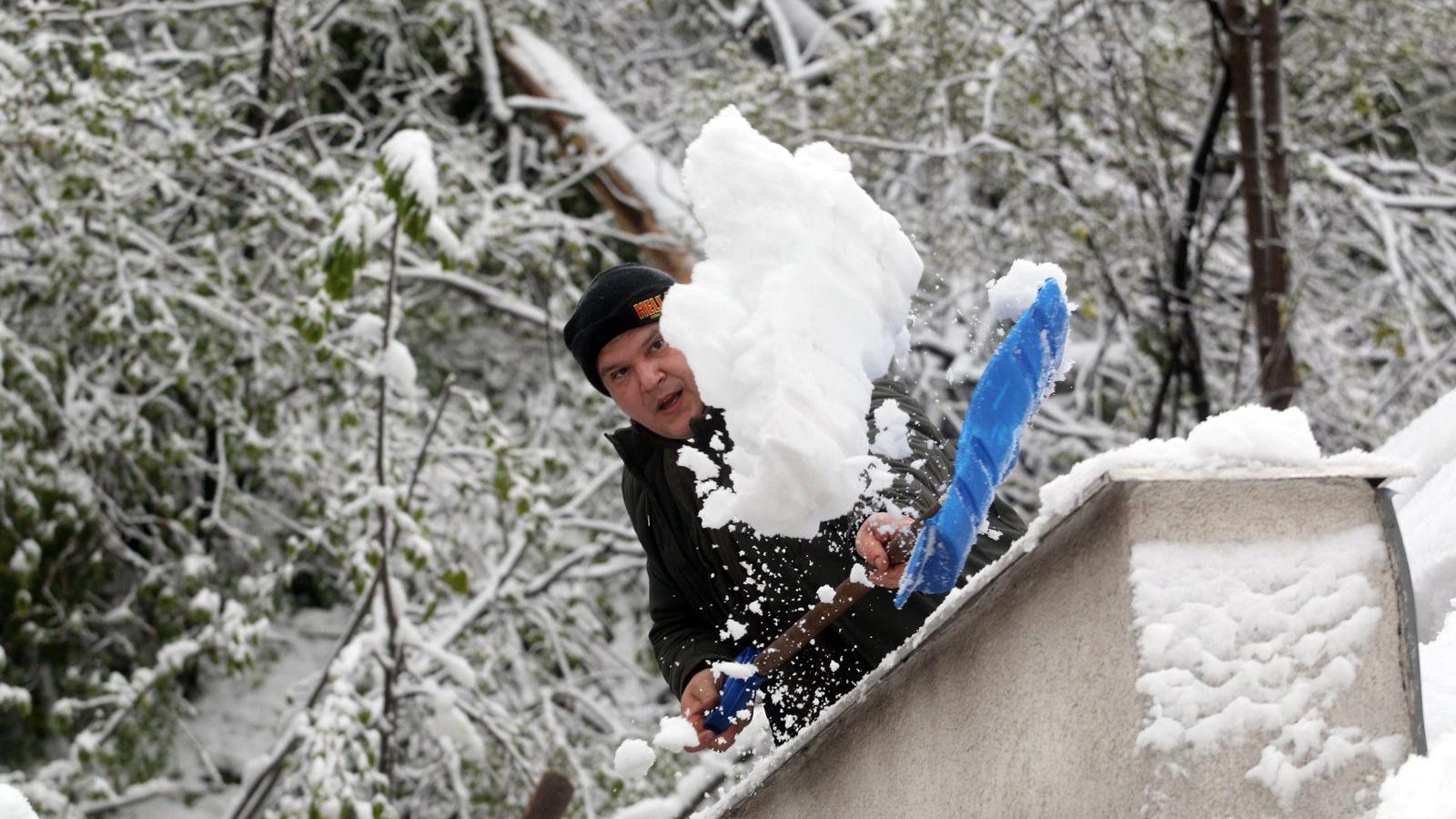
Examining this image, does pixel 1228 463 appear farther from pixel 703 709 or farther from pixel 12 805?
pixel 12 805

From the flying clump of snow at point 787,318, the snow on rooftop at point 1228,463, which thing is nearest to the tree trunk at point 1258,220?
the flying clump of snow at point 787,318

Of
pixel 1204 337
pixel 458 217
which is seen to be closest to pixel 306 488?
pixel 458 217

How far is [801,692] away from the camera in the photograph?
2037 millimetres

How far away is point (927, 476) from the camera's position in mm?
1795

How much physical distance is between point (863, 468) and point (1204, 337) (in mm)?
4612

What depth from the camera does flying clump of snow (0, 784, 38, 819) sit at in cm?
151

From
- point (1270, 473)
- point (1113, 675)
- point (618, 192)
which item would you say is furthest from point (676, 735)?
point (618, 192)

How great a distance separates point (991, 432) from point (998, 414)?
2 cm

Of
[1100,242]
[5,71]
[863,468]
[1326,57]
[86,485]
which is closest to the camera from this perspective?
[863,468]

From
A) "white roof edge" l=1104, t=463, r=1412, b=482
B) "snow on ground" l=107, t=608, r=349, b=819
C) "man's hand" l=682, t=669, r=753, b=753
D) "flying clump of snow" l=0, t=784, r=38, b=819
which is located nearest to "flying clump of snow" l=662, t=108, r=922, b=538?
"man's hand" l=682, t=669, r=753, b=753

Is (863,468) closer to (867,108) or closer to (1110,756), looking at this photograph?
(1110,756)

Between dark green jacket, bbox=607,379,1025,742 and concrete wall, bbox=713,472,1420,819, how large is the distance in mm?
470

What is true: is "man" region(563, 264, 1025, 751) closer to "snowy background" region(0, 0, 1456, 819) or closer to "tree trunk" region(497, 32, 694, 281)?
"snowy background" region(0, 0, 1456, 819)

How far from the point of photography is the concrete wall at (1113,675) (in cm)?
107
